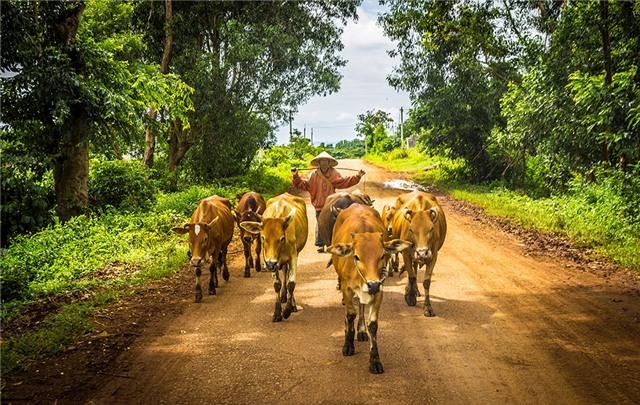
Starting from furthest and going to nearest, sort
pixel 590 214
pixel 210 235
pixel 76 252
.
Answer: pixel 590 214 → pixel 76 252 → pixel 210 235

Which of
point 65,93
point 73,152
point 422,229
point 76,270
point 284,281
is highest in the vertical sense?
point 65,93

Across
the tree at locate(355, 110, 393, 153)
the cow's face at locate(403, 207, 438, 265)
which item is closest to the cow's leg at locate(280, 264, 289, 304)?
the cow's face at locate(403, 207, 438, 265)

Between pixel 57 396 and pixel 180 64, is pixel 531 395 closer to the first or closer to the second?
pixel 57 396

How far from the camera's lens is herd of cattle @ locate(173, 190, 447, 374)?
5844 millimetres

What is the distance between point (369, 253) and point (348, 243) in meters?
0.48

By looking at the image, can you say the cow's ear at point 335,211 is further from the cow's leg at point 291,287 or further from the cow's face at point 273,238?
the cow's face at point 273,238

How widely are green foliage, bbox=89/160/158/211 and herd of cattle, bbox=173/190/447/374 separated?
22.2 feet

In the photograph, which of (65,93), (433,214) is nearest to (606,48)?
(433,214)

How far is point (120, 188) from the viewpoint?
16.6 metres

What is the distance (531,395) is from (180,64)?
65.8 ft

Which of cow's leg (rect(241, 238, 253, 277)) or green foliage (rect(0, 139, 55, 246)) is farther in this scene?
green foliage (rect(0, 139, 55, 246))

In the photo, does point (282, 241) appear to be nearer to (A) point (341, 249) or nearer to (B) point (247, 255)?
(A) point (341, 249)

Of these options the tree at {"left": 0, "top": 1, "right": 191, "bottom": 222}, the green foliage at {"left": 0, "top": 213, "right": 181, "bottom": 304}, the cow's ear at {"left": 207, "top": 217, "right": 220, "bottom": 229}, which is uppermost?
the tree at {"left": 0, "top": 1, "right": 191, "bottom": 222}

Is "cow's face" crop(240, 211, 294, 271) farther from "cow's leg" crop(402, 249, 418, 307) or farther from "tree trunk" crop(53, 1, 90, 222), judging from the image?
"tree trunk" crop(53, 1, 90, 222)
